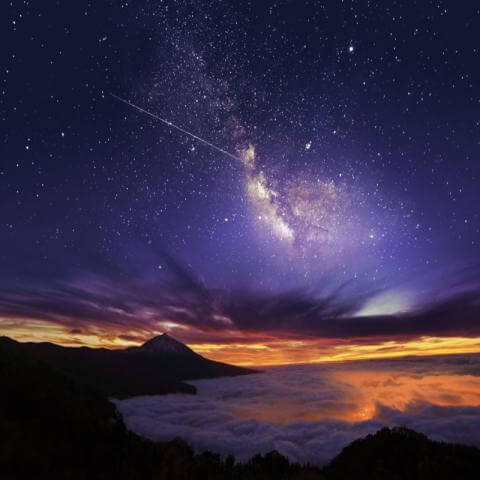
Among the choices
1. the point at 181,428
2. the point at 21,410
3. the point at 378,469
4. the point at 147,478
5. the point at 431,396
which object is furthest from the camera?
the point at 431,396

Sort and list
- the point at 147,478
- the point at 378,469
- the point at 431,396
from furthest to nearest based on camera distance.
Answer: the point at 431,396, the point at 378,469, the point at 147,478

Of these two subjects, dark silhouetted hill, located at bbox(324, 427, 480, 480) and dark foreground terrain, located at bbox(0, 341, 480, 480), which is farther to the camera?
dark silhouetted hill, located at bbox(324, 427, 480, 480)

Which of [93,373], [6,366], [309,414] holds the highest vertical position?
[6,366]

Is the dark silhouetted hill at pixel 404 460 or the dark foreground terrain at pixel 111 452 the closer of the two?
the dark foreground terrain at pixel 111 452

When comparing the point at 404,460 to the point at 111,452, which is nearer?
the point at 111,452

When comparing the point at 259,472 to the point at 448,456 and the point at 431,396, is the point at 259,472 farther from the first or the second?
the point at 431,396

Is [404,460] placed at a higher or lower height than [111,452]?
lower

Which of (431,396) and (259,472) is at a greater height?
(259,472)

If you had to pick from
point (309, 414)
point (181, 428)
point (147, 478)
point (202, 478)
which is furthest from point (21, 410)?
point (309, 414)
